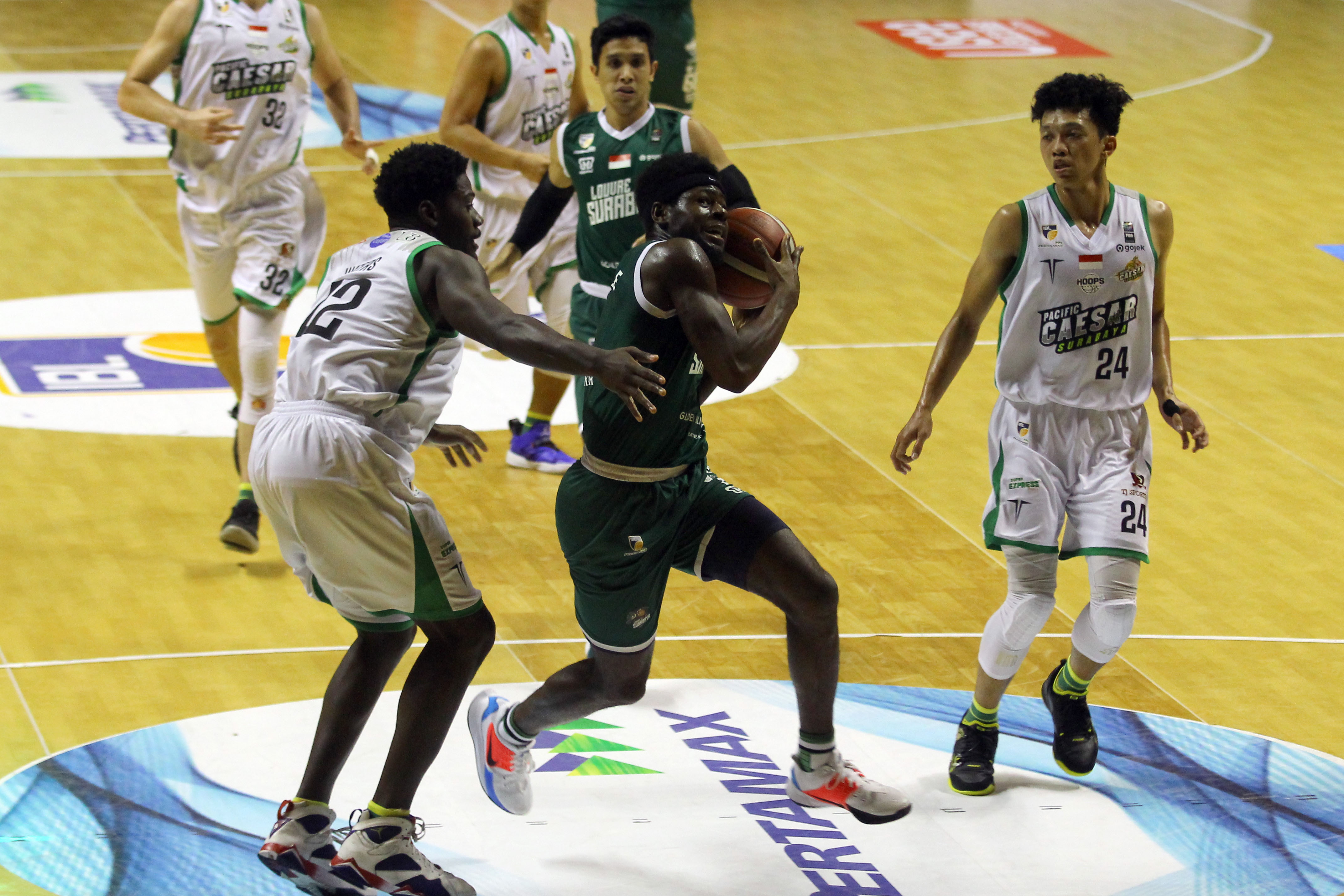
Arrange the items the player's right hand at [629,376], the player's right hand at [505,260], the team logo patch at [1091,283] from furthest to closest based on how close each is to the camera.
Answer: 1. the player's right hand at [505,260]
2. the team logo patch at [1091,283]
3. the player's right hand at [629,376]

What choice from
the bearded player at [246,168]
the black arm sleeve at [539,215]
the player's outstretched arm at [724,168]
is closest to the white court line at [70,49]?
the bearded player at [246,168]

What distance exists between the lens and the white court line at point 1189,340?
9758 mm

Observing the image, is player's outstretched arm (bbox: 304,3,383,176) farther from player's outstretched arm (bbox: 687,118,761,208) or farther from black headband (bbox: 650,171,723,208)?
black headband (bbox: 650,171,723,208)

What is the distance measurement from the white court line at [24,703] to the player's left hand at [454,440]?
1.67 meters

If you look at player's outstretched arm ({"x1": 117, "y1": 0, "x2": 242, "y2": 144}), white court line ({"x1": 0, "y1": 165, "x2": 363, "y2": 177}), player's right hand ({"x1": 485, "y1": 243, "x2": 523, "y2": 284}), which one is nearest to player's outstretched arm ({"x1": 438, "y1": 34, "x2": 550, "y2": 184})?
player's right hand ({"x1": 485, "y1": 243, "x2": 523, "y2": 284})

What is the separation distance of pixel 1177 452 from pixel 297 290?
13.7 ft

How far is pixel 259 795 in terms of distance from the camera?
16.9ft

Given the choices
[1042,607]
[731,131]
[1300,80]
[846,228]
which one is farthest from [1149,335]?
[1300,80]

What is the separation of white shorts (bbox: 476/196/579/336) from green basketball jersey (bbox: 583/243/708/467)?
9.87 ft

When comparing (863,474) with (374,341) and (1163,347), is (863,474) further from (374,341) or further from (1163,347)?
(374,341)

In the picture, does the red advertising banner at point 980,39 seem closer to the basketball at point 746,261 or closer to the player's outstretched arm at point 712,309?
the basketball at point 746,261

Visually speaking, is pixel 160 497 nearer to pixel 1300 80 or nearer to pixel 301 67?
pixel 301 67

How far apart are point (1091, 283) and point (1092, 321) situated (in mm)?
112

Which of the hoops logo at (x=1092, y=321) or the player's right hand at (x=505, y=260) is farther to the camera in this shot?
the player's right hand at (x=505, y=260)
